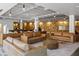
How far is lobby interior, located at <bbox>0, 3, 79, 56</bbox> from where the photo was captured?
406cm

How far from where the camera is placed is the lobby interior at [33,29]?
160 inches

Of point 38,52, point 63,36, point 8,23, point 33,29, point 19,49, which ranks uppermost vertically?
point 8,23

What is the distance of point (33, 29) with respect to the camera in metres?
4.25

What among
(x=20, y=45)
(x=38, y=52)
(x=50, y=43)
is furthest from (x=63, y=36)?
(x=20, y=45)

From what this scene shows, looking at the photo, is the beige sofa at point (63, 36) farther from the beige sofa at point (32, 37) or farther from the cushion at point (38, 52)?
the cushion at point (38, 52)

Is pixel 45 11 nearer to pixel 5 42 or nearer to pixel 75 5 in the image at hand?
pixel 75 5

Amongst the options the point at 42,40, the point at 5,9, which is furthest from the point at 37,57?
the point at 5,9

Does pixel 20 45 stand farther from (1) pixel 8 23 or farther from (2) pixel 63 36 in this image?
(2) pixel 63 36

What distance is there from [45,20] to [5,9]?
1241mm

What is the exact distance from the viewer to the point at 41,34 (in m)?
4.20

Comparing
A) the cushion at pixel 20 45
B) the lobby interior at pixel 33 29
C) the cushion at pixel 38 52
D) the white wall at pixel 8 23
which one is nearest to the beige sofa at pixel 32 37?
the lobby interior at pixel 33 29

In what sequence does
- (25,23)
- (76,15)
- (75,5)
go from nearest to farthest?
(25,23) < (75,5) < (76,15)

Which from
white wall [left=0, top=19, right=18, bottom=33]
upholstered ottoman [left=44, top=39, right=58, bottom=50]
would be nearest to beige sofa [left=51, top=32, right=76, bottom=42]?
upholstered ottoman [left=44, top=39, right=58, bottom=50]

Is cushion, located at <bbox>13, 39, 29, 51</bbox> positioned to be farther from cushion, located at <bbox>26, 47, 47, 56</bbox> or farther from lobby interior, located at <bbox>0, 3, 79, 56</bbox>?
cushion, located at <bbox>26, 47, 47, 56</bbox>
